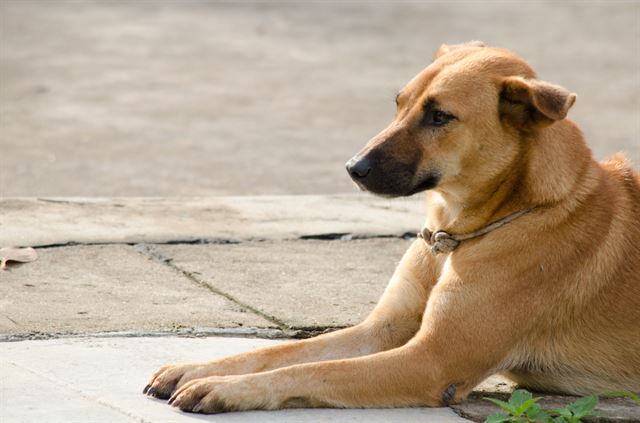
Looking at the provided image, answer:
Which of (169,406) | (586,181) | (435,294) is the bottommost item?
(169,406)

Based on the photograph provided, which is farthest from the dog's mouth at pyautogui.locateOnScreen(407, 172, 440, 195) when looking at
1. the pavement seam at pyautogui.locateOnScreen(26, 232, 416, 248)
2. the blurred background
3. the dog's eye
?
the blurred background

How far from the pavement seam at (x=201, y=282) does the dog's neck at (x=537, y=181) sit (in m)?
0.91

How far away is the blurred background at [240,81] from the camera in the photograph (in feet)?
28.1

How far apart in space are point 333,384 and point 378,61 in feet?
27.9

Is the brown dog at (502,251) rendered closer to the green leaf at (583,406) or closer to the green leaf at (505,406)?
the green leaf at (505,406)

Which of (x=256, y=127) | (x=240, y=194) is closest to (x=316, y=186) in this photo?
(x=240, y=194)

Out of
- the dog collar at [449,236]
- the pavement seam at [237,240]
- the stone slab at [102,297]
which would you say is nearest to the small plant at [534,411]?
the dog collar at [449,236]

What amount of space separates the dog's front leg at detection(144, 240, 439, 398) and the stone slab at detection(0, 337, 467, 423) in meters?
0.27

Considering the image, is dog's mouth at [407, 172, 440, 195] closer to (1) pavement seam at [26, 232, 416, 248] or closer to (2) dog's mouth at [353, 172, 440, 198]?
(2) dog's mouth at [353, 172, 440, 198]

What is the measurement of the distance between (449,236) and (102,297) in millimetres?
1558

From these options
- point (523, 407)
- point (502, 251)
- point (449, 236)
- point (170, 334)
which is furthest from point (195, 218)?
point (523, 407)

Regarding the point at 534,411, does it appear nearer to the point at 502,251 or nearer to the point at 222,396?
the point at 502,251

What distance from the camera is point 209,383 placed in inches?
168

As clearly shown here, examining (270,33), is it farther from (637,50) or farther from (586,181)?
(586,181)
